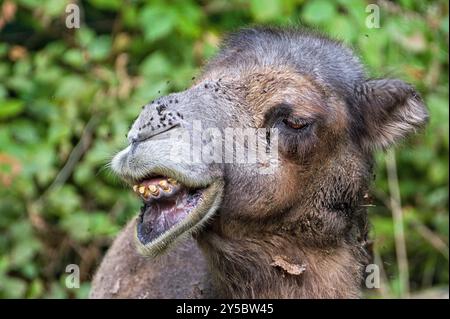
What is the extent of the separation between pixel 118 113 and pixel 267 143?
3048mm

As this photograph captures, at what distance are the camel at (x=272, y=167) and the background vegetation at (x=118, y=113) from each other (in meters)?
2.18

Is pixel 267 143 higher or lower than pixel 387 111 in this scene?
lower

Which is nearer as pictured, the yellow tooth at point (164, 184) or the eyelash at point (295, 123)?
the yellow tooth at point (164, 184)

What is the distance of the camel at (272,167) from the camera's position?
3.59 m

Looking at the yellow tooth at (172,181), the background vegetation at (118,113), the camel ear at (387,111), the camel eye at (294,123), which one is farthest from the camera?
the background vegetation at (118,113)

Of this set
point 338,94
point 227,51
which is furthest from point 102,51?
point 338,94

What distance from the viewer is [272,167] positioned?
379 cm

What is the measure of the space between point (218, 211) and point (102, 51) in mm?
3453

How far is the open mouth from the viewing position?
3562 millimetres

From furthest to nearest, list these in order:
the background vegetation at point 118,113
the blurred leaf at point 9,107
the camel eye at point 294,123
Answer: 1. the background vegetation at point 118,113
2. the blurred leaf at point 9,107
3. the camel eye at point 294,123

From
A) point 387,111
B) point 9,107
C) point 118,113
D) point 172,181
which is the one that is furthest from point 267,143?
point 118,113

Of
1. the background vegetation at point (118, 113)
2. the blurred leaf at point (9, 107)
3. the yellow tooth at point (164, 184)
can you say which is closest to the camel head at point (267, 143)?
the yellow tooth at point (164, 184)

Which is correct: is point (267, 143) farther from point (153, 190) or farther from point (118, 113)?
point (118, 113)

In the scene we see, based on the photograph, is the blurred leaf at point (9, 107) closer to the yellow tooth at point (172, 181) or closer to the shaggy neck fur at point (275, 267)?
the shaggy neck fur at point (275, 267)
